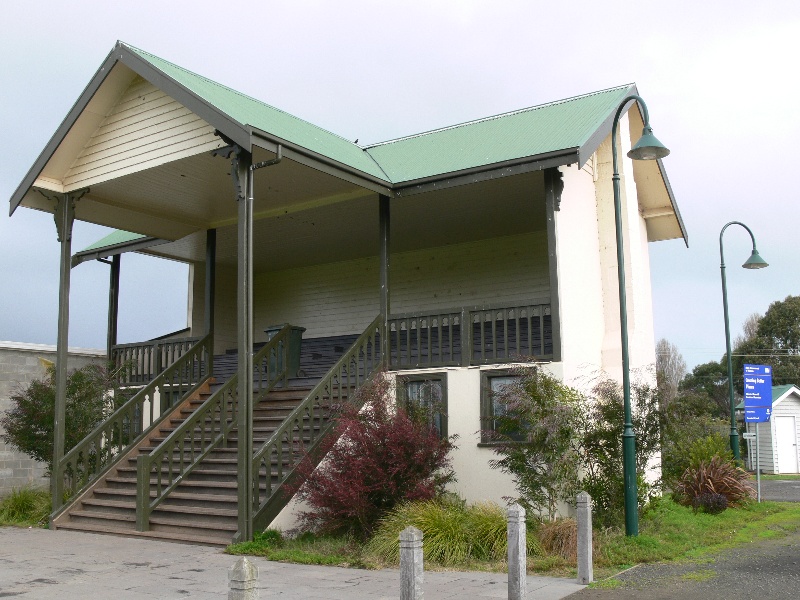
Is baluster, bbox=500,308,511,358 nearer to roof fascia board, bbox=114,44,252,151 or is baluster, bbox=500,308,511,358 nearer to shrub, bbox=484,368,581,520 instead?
shrub, bbox=484,368,581,520

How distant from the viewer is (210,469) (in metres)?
13.9

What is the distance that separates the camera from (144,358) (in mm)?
19047

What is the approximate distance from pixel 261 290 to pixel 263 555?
13283 mm

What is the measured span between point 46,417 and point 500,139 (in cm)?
1046

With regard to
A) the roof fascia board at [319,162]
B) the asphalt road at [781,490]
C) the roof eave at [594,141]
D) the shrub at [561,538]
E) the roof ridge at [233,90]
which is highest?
the roof ridge at [233,90]

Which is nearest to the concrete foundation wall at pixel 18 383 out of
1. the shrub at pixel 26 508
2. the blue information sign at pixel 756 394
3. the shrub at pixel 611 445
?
the shrub at pixel 26 508

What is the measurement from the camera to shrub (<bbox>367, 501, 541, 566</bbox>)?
1053 cm

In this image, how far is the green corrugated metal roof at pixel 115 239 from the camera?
64.0ft

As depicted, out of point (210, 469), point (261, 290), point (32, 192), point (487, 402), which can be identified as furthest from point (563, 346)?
point (261, 290)

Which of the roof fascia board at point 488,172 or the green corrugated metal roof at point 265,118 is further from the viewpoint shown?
the roof fascia board at point 488,172

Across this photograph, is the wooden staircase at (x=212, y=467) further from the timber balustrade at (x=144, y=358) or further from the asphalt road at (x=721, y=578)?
the asphalt road at (x=721, y=578)

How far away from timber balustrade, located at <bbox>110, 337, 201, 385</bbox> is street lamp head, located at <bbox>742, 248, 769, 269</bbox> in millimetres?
13864

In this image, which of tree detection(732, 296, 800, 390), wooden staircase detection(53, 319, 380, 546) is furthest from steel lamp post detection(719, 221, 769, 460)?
Result: tree detection(732, 296, 800, 390)

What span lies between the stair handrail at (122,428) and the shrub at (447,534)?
6715mm
